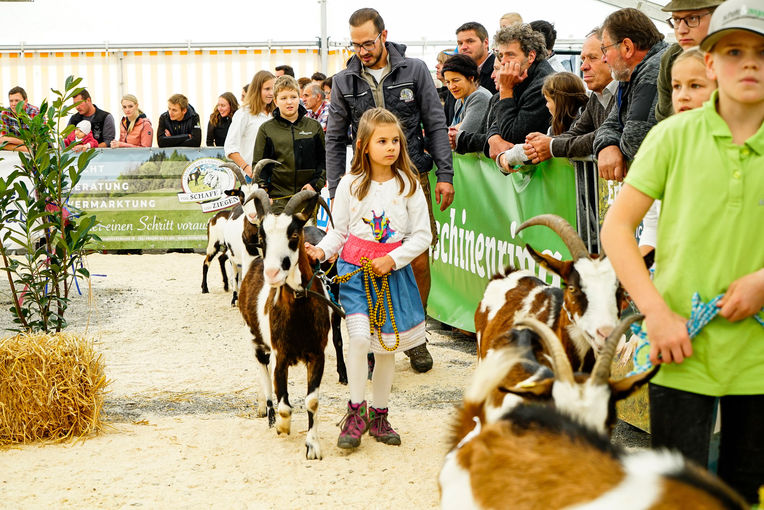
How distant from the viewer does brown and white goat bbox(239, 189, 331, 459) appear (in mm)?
4758

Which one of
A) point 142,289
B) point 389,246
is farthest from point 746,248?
point 142,289

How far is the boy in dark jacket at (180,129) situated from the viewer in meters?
13.6

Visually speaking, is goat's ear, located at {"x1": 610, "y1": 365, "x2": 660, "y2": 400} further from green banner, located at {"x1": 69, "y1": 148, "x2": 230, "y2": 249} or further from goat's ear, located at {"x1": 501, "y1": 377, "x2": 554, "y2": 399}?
green banner, located at {"x1": 69, "y1": 148, "x2": 230, "y2": 249}

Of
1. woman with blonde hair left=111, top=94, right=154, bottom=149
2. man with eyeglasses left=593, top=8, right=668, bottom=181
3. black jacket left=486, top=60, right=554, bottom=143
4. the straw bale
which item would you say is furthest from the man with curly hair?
woman with blonde hair left=111, top=94, right=154, bottom=149

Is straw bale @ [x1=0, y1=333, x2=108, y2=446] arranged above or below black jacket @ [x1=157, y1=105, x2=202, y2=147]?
below

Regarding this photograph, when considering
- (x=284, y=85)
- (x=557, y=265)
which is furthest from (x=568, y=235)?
(x=284, y=85)

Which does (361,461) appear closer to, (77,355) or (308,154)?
(77,355)

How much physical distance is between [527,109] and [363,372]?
257 cm

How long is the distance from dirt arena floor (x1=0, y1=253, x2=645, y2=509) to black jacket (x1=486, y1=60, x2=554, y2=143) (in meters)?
1.92

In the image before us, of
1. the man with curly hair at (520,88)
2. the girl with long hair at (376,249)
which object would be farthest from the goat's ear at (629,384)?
the man with curly hair at (520,88)

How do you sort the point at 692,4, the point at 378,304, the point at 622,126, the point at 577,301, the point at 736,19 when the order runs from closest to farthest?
the point at 736,19 < the point at 692,4 < the point at 577,301 < the point at 622,126 < the point at 378,304

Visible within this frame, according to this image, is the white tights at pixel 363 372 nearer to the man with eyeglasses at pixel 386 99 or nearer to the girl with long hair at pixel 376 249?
the girl with long hair at pixel 376 249

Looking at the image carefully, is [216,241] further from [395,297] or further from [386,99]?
[395,297]

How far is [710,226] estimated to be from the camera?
2.25 m
